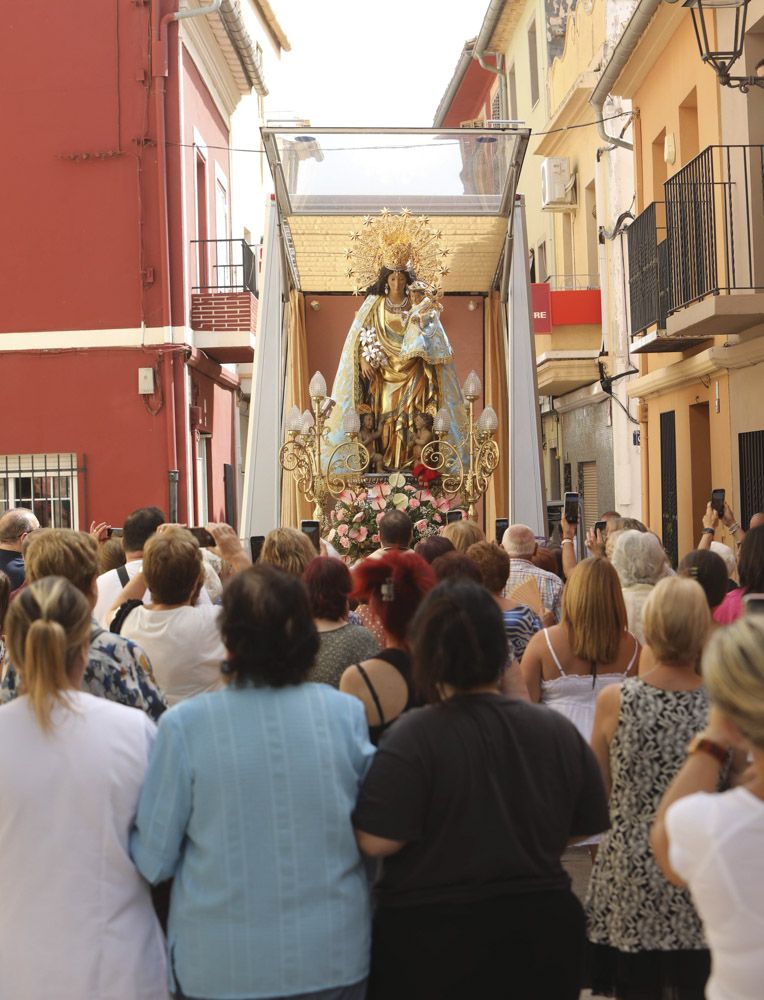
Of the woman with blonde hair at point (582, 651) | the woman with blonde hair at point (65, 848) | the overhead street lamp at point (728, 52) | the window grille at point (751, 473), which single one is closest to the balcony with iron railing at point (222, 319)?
the window grille at point (751, 473)

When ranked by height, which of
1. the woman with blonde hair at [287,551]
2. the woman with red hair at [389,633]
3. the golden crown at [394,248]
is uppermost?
the golden crown at [394,248]

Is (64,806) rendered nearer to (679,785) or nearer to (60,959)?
(60,959)

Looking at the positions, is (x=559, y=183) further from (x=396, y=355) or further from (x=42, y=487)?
(x=396, y=355)

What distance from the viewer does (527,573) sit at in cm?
654

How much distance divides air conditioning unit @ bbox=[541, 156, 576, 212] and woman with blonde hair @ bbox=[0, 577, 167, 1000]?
2082 centimetres

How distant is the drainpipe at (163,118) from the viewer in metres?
16.6

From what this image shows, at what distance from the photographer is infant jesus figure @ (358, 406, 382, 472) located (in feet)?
37.5

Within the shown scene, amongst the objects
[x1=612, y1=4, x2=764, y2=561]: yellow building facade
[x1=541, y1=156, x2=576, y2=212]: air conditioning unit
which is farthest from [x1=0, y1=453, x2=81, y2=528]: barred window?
[x1=541, y1=156, x2=576, y2=212]: air conditioning unit

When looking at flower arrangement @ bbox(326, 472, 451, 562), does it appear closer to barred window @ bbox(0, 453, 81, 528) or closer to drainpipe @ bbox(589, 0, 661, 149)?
drainpipe @ bbox(589, 0, 661, 149)

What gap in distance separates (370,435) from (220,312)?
21.1 feet

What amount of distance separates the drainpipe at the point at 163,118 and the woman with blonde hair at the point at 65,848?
1404 cm

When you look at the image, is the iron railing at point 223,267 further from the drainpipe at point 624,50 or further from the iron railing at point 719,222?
the iron railing at point 719,222

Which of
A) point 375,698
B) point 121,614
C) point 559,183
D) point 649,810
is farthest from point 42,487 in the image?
point 649,810

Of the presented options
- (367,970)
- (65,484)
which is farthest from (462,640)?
(65,484)
